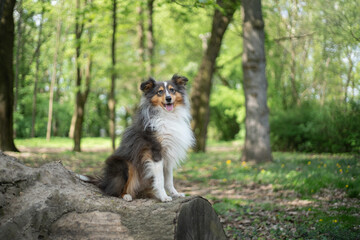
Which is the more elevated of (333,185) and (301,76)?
(301,76)

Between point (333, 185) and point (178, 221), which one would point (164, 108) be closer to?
point (178, 221)

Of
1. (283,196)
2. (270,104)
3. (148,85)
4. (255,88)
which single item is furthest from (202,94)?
(148,85)

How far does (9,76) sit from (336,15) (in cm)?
868

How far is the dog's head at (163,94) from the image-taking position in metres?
4.54

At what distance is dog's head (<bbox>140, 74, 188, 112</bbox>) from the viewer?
4.54 meters

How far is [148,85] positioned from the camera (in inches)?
183

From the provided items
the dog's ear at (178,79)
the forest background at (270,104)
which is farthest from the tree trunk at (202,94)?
the dog's ear at (178,79)

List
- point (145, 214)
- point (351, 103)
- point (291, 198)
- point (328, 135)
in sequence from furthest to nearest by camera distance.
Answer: point (328, 135), point (351, 103), point (291, 198), point (145, 214)

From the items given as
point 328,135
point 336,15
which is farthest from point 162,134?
point 328,135

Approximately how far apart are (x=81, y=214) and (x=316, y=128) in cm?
1185

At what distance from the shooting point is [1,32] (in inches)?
366

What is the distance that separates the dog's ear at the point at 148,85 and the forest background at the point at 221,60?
3.22 m

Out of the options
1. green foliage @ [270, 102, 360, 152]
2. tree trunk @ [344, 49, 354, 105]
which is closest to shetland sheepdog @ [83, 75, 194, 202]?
tree trunk @ [344, 49, 354, 105]

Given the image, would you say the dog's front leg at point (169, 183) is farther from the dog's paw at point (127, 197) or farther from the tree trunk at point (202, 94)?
the tree trunk at point (202, 94)
